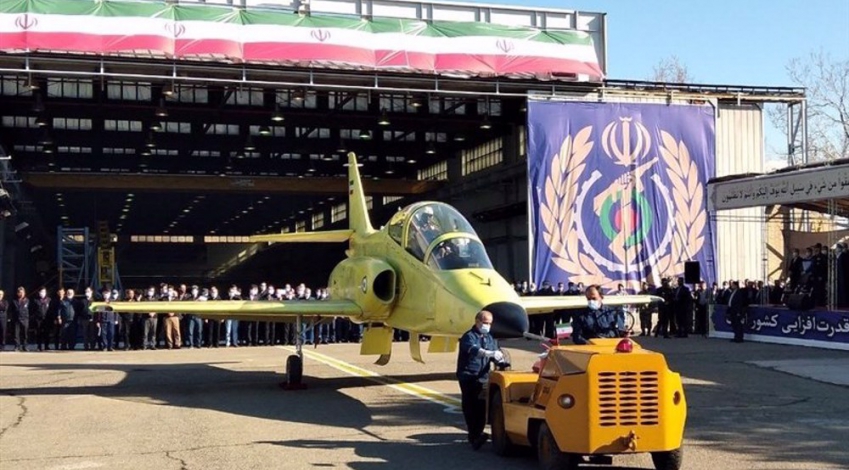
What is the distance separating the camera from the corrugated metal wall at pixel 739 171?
1405 inches

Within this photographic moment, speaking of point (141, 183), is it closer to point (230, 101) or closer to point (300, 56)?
point (230, 101)

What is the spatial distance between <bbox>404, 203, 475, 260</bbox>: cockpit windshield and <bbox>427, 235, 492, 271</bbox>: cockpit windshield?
26 cm

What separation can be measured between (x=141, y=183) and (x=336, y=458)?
131 feet

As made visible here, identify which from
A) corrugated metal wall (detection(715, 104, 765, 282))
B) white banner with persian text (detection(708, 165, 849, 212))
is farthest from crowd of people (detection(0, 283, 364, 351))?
corrugated metal wall (detection(715, 104, 765, 282))

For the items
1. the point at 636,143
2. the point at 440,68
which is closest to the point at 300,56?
the point at 440,68

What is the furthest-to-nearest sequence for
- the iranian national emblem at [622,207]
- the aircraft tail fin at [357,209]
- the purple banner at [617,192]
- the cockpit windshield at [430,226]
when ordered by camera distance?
the iranian national emblem at [622,207]
the purple banner at [617,192]
the aircraft tail fin at [357,209]
the cockpit windshield at [430,226]

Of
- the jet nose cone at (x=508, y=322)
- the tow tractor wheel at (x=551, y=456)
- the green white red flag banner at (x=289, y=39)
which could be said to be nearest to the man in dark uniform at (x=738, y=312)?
the green white red flag banner at (x=289, y=39)

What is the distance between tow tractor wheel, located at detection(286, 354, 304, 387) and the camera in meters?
16.7

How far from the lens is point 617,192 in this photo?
33.6m

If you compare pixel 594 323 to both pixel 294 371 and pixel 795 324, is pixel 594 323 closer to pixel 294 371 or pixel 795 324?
pixel 294 371

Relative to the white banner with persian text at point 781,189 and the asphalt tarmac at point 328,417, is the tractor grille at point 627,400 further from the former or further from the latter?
the white banner with persian text at point 781,189

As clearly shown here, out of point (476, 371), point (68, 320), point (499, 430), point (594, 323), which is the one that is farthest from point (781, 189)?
point (68, 320)

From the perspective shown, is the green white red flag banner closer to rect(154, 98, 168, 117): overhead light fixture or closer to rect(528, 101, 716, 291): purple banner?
rect(528, 101, 716, 291): purple banner

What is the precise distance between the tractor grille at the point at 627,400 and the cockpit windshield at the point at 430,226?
22.9 feet
